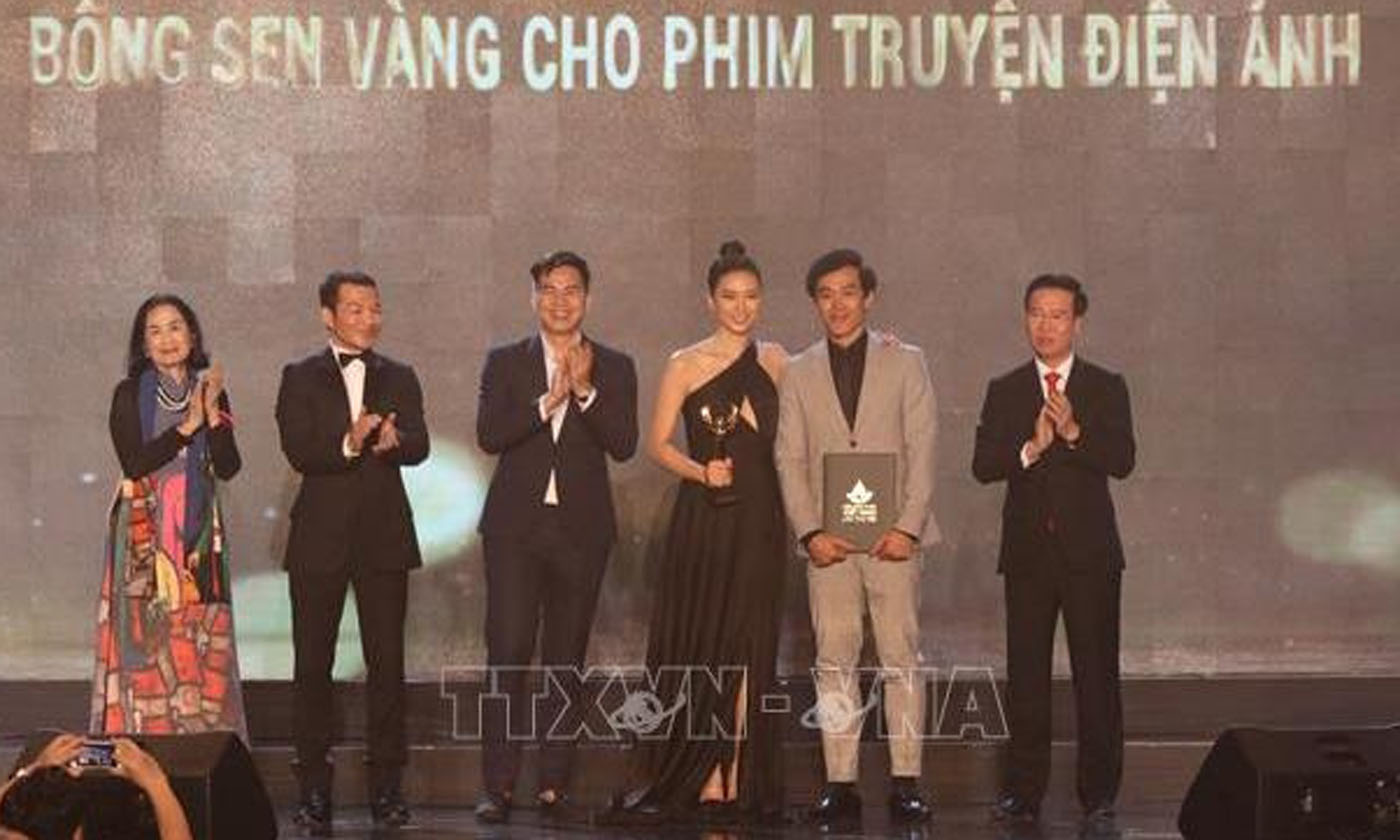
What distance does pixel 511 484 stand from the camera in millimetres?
9219

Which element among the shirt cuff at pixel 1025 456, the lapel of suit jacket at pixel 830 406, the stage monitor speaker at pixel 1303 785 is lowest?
the stage monitor speaker at pixel 1303 785

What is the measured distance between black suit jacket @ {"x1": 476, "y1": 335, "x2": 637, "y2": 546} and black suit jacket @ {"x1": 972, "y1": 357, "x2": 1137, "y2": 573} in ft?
3.68

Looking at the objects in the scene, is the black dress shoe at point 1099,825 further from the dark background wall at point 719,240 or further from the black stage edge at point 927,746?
the dark background wall at point 719,240

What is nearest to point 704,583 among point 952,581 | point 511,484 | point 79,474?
point 511,484

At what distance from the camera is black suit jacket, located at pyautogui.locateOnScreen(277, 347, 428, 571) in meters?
Answer: 9.05

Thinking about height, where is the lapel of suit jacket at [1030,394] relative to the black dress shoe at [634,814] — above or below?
above

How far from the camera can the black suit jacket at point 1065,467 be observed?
908cm

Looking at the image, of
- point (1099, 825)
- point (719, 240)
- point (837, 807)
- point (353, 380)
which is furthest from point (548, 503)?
point (719, 240)

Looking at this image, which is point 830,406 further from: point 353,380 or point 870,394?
point 353,380

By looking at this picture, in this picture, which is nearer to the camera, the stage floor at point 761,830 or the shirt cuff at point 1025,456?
the stage floor at point 761,830

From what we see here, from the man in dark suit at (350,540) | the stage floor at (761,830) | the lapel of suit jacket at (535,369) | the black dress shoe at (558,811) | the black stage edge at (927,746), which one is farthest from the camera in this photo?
the black stage edge at (927,746)

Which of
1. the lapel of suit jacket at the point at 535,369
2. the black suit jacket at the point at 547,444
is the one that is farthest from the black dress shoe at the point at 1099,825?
the lapel of suit jacket at the point at 535,369

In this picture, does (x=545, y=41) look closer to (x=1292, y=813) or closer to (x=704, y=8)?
(x=704, y=8)

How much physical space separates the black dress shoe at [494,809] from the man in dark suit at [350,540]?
0.24 m
